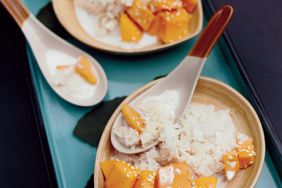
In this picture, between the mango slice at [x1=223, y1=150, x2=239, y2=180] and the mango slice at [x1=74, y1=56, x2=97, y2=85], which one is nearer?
the mango slice at [x1=223, y1=150, x2=239, y2=180]

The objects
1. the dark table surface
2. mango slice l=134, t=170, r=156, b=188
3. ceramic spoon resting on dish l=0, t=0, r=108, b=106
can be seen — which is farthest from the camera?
the dark table surface

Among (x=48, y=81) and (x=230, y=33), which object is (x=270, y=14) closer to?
(x=230, y=33)

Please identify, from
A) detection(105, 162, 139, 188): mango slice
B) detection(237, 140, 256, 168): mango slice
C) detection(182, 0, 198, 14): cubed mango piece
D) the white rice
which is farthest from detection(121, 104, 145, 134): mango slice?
detection(182, 0, 198, 14): cubed mango piece

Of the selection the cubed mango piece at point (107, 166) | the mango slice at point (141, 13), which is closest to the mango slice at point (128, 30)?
the mango slice at point (141, 13)

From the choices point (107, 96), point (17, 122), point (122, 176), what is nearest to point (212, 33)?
point (107, 96)

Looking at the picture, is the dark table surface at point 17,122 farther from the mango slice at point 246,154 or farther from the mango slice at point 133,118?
the mango slice at point 246,154

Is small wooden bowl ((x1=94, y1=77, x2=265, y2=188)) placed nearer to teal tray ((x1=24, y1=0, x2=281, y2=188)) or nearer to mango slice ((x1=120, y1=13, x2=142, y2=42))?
teal tray ((x1=24, y1=0, x2=281, y2=188))

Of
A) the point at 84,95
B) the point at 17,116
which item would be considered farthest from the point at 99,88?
the point at 17,116
